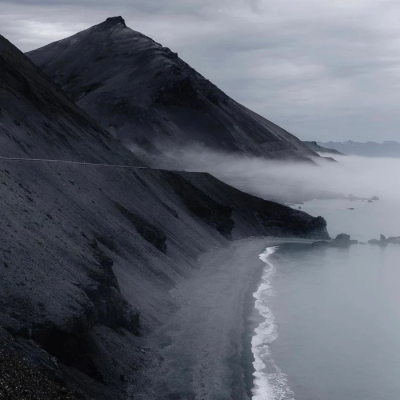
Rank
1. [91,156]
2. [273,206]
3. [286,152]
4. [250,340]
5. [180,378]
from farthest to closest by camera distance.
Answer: [286,152], [273,206], [91,156], [250,340], [180,378]

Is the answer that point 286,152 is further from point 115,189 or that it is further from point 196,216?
point 115,189

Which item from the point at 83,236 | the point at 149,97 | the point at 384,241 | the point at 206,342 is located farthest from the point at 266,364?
the point at 149,97

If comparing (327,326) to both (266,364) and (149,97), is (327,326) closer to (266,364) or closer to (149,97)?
(266,364)

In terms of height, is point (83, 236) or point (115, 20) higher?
point (115, 20)

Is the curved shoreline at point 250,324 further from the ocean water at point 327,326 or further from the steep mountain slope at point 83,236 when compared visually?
the steep mountain slope at point 83,236

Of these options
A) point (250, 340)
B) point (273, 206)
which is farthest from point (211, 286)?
point (273, 206)

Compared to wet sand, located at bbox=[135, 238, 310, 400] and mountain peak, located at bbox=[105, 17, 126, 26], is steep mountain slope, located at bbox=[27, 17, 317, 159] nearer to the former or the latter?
mountain peak, located at bbox=[105, 17, 126, 26]
